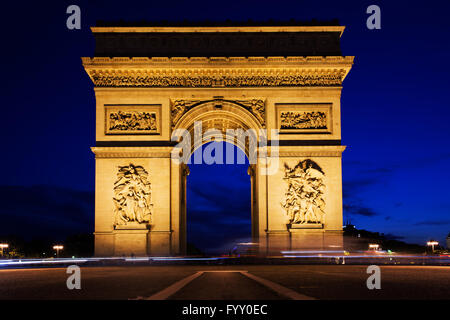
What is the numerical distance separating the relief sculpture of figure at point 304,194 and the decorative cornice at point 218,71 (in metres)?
4.43

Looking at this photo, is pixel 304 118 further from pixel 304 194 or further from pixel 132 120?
pixel 132 120

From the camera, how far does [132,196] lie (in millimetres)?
26609

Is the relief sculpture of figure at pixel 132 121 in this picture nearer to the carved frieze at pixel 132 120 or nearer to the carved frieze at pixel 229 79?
the carved frieze at pixel 132 120

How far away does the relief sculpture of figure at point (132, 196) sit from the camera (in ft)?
86.8

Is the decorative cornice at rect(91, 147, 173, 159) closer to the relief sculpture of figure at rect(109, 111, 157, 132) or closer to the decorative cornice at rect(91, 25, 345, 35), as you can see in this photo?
the relief sculpture of figure at rect(109, 111, 157, 132)

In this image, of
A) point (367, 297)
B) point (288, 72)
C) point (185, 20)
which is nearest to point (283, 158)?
point (288, 72)

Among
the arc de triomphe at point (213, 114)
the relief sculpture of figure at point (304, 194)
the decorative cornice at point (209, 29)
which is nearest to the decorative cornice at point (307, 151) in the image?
the arc de triomphe at point (213, 114)

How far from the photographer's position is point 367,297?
6.62 meters

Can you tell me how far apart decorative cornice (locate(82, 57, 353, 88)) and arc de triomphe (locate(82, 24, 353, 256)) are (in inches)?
2.0

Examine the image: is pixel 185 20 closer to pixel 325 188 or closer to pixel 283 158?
pixel 283 158

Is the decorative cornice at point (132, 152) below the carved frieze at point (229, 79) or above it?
below

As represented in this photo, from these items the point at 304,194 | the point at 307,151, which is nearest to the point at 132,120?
the point at 307,151

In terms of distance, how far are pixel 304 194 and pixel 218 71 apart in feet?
24.8

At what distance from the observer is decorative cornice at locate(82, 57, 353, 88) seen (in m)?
27.3
